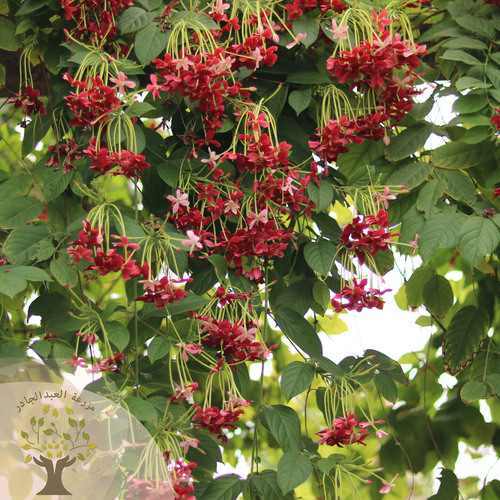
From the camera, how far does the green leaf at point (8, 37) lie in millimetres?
1354

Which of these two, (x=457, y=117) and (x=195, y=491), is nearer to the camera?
(x=195, y=491)

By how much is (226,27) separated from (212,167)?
0.80 feet

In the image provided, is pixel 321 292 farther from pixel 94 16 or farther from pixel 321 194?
pixel 94 16

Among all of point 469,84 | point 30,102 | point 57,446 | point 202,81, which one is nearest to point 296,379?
point 57,446

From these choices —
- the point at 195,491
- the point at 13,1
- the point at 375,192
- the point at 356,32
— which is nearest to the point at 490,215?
the point at 375,192

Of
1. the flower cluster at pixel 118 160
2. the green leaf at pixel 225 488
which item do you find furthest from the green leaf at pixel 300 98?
the green leaf at pixel 225 488

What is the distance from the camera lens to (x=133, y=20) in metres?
1.23

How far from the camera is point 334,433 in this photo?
42.6 inches

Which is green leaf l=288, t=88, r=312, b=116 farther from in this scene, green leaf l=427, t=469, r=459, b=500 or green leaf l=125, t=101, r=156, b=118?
green leaf l=427, t=469, r=459, b=500

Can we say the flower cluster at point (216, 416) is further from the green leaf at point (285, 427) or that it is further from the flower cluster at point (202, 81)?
the flower cluster at point (202, 81)

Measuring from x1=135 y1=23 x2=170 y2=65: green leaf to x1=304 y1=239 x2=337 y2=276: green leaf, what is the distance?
1.37ft

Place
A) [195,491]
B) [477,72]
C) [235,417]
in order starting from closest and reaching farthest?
[235,417], [195,491], [477,72]

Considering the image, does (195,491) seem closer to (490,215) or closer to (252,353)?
(252,353)

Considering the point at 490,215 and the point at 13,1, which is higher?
the point at 13,1
